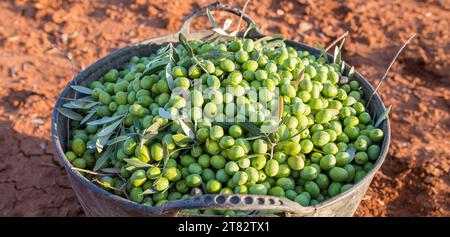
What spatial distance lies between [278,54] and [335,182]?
757 millimetres

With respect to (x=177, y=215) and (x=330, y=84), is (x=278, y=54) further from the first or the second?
(x=177, y=215)

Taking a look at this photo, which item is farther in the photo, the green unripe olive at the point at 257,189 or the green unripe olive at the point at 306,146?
the green unripe olive at the point at 306,146

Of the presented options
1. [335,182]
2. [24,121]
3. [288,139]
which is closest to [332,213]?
[335,182]

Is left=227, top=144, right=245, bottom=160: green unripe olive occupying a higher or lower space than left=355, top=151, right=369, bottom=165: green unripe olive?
higher

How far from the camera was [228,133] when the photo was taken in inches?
78.5

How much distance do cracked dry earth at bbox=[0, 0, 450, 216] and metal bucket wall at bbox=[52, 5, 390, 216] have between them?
935mm

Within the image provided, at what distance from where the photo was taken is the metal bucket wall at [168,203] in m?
1.48

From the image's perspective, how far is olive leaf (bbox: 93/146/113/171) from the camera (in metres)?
1.99

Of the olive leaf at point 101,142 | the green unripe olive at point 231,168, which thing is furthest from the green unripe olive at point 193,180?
the olive leaf at point 101,142

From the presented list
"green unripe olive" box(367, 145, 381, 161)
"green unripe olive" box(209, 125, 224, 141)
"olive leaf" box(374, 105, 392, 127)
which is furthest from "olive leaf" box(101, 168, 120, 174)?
"olive leaf" box(374, 105, 392, 127)

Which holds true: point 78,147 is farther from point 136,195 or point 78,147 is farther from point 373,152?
point 373,152

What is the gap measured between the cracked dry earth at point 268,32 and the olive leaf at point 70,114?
0.89 m

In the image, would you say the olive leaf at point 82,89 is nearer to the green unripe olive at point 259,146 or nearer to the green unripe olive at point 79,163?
the green unripe olive at point 79,163

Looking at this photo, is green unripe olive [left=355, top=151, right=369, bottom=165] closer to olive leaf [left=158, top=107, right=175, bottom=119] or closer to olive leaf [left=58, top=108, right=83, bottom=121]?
olive leaf [left=158, top=107, right=175, bottom=119]
